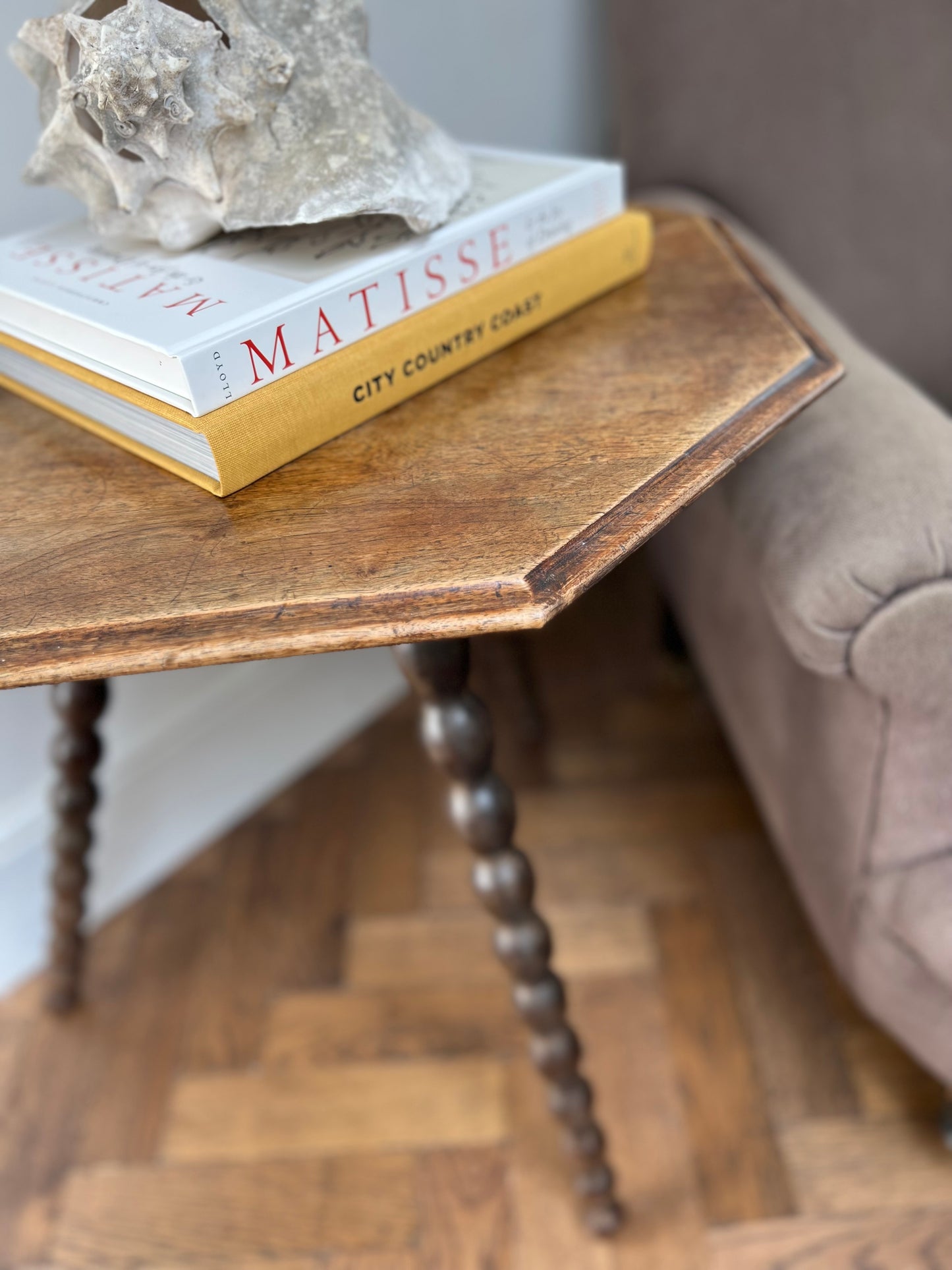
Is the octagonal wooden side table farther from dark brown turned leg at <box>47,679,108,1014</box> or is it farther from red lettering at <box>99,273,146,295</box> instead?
dark brown turned leg at <box>47,679,108,1014</box>

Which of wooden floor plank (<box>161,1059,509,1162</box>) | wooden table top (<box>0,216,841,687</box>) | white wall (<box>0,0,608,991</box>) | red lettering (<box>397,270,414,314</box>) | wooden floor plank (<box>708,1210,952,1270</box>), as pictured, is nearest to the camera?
wooden table top (<box>0,216,841,687</box>)

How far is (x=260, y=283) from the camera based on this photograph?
1.59 feet

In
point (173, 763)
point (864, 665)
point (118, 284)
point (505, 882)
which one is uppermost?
point (118, 284)

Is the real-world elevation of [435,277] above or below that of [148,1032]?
above

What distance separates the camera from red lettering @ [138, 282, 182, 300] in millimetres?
484

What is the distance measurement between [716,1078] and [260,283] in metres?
0.71

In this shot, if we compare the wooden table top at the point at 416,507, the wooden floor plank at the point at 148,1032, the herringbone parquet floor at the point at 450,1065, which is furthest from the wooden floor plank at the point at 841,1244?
the wooden table top at the point at 416,507

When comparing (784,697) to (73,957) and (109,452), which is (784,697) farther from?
(73,957)

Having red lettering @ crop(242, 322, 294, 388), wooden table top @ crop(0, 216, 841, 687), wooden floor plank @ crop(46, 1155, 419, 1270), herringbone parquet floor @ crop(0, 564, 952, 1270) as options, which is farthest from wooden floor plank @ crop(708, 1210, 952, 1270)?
red lettering @ crop(242, 322, 294, 388)

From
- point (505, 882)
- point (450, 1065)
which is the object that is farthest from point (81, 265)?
point (450, 1065)

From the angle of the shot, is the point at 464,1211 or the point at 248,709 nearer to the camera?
the point at 464,1211

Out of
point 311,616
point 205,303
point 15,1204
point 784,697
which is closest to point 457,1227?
point 15,1204

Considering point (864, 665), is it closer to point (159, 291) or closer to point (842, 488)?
point (842, 488)

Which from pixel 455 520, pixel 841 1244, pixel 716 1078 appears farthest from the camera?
pixel 716 1078
